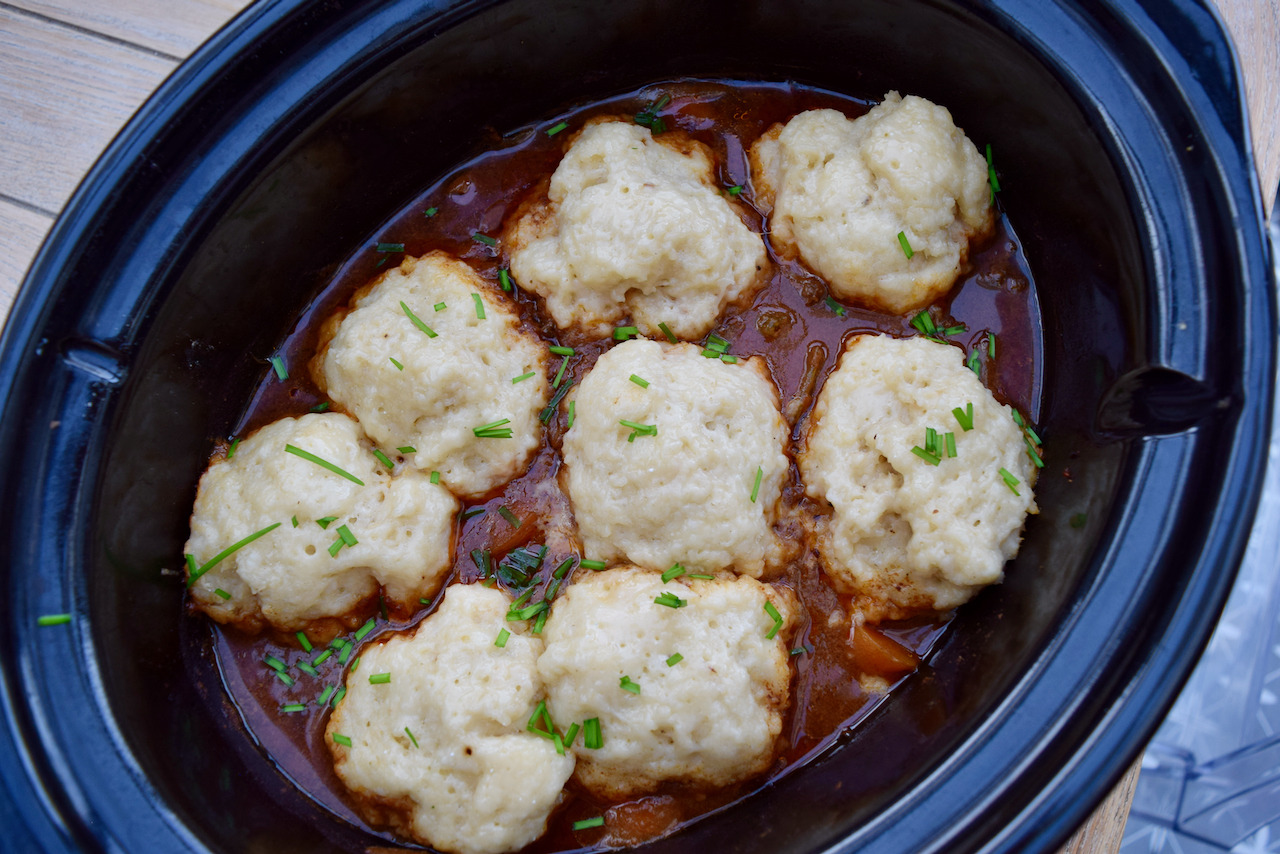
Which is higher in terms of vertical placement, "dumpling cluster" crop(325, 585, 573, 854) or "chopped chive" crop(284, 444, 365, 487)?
"chopped chive" crop(284, 444, 365, 487)

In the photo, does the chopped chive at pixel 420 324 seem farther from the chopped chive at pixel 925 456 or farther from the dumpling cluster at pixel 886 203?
the chopped chive at pixel 925 456

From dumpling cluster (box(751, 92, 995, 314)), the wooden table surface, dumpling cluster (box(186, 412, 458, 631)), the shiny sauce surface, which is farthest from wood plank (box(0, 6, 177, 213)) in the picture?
dumpling cluster (box(751, 92, 995, 314))

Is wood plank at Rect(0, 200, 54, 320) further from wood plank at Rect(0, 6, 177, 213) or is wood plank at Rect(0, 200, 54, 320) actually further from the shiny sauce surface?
the shiny sauce surface

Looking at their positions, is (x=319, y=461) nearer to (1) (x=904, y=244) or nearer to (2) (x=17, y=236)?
(2) (x=17, y=236)

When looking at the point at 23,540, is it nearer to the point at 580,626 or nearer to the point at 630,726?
the point at 580,626

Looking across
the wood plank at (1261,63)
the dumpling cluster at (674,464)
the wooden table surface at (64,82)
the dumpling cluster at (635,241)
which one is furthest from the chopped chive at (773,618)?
the wooden table surface at (64,82)

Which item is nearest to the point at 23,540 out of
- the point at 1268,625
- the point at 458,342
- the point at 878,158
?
the point at 458,342

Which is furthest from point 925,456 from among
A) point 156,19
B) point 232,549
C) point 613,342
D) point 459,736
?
point 156,19
